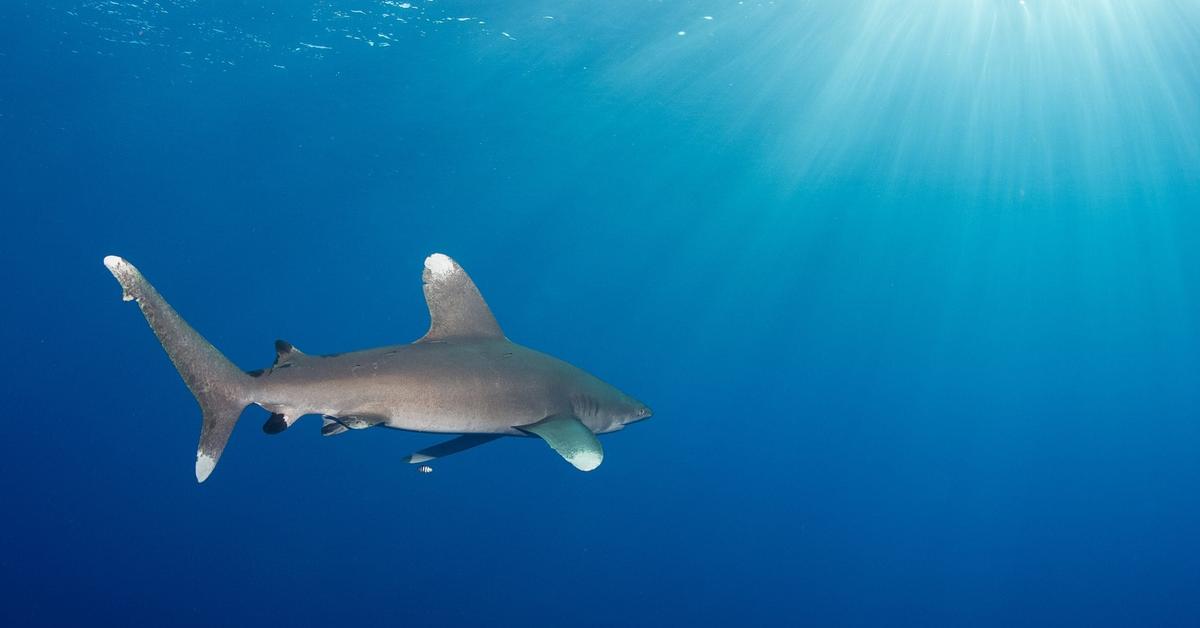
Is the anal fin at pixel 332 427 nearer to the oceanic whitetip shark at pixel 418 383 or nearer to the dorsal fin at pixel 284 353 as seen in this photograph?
the oceanic whitetip shark at pixel 418 383

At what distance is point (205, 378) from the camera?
364 cm

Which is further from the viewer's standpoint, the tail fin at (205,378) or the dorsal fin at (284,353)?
the dorsal fin at (284,353)

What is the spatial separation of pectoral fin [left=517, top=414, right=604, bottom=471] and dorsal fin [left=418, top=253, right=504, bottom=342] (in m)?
0.88

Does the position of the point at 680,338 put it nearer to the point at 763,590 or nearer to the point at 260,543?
the point at 763,590

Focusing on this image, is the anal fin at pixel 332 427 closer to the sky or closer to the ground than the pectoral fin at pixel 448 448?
closer to the ground

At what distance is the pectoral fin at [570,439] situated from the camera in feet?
13.3

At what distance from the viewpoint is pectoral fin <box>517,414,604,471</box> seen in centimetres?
407

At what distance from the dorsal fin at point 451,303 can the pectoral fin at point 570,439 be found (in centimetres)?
88

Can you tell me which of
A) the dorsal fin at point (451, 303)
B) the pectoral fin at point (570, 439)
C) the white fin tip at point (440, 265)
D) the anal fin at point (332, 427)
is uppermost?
the white fin tip at point (440, 265)

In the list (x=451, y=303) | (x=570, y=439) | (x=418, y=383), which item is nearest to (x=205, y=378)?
(x=418, y=383)

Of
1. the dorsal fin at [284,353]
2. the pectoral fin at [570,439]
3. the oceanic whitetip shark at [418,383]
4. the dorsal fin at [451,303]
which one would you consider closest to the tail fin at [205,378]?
the oceanic whitetip shark at [418,383]

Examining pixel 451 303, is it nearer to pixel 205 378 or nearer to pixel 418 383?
pixel 418 383

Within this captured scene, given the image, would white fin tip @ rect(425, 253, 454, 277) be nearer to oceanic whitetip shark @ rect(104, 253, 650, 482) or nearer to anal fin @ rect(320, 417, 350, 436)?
oceanic whitetip shark @ rect(104, 253, 650, 482)

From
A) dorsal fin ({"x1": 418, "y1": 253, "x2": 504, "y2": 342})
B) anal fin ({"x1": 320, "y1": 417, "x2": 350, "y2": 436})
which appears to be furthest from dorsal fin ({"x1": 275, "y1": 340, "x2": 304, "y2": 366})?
dorsal fin ({"x1": 418, "y1": 253, "x2": 504, "y2": 342})
